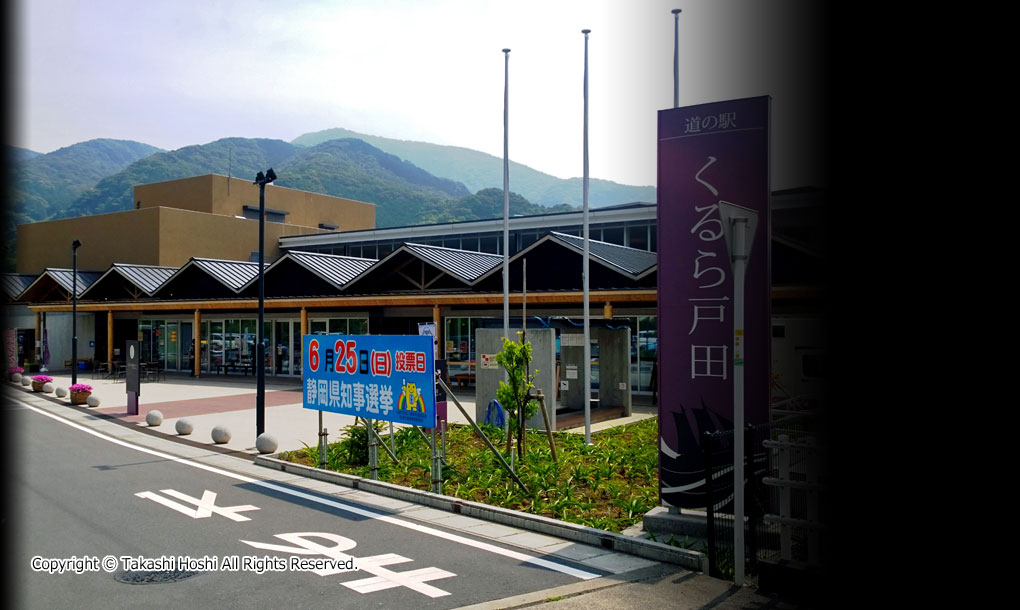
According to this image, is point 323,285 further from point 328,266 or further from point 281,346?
point 281,346

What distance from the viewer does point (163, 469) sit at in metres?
13.6

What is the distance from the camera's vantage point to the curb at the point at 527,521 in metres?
8.02

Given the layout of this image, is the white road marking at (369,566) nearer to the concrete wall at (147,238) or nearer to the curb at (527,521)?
the curb at (527,521)

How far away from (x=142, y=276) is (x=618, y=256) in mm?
27450

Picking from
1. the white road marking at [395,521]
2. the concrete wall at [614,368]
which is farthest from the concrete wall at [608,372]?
the white road marking at [395,521]

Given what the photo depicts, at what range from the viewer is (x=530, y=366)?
698 inches

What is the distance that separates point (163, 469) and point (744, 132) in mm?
11571

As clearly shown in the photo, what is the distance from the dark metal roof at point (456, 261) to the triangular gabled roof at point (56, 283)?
22285mm

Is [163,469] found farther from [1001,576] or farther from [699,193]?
[1001,576]

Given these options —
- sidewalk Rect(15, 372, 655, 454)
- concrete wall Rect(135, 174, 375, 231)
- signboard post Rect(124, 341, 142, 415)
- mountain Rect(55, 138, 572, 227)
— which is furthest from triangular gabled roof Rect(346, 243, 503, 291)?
mountain Rect(55, 138, 572, 227)

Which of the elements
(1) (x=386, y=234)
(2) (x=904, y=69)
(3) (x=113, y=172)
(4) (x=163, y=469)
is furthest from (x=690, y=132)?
(3) (x=113, y=172)

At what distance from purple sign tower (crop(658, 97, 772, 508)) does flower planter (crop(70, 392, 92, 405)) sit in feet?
73.4

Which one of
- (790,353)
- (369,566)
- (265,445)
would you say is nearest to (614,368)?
(790,353)

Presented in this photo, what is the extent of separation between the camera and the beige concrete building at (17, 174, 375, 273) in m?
46.8
